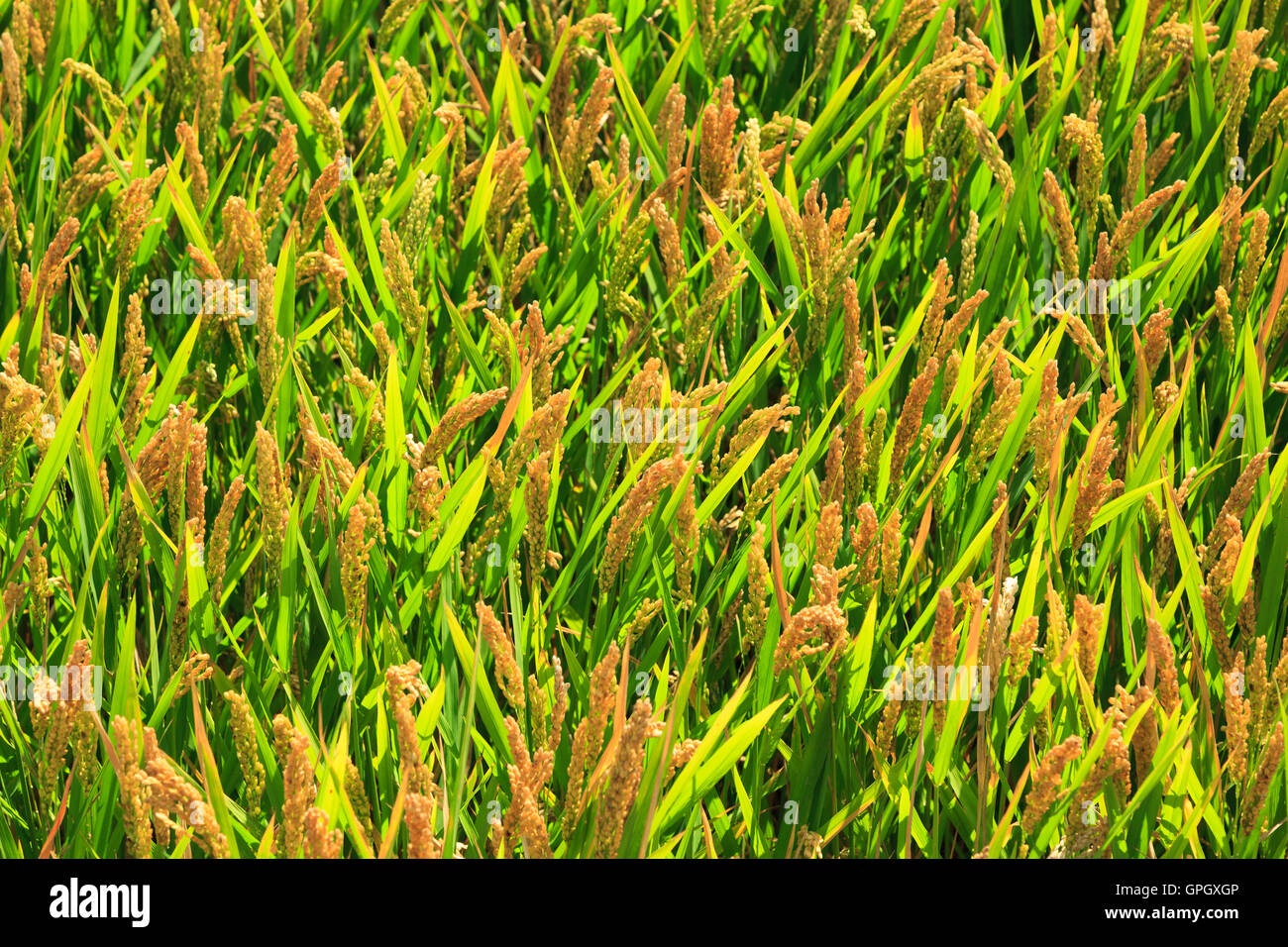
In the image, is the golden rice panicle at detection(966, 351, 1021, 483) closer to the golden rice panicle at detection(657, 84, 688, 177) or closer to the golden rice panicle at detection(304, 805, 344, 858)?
the golden rice panicle at detection(657, 84, 688, 177)

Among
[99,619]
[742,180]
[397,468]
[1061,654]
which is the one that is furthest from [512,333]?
[1061,654]

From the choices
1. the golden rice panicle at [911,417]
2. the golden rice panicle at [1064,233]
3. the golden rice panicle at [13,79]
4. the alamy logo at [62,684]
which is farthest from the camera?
the golden rice panicle at [13,79]

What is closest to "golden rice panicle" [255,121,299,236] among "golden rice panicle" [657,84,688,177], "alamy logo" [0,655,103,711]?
"golden rice panicle" [657,84,688,177]

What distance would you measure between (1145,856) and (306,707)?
3.67 feet

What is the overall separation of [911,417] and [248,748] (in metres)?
0.97

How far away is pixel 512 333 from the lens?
1.66 m

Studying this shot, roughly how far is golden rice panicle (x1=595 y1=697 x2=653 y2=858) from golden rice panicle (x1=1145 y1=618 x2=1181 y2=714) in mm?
642

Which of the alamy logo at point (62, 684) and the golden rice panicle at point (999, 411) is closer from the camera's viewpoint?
the alamy logo at point (62, 684)

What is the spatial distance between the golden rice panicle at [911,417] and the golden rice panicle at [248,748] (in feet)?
3.06

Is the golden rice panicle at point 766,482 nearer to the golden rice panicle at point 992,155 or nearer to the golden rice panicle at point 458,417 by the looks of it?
the golden rice panicle at point 458,417

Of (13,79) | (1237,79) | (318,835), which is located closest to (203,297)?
(13,79)

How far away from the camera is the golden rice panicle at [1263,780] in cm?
126

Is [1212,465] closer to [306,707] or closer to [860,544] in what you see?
[860,544]
